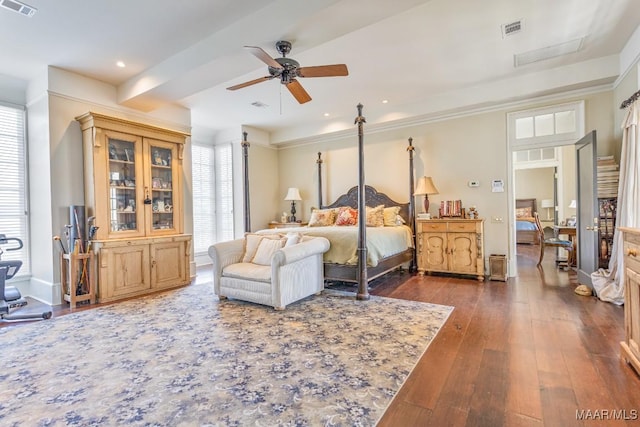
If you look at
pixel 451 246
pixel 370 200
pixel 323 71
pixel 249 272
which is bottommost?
pixel 249 272

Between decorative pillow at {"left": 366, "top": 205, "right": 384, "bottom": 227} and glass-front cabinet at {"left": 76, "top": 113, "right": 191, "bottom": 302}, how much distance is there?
10.1ft

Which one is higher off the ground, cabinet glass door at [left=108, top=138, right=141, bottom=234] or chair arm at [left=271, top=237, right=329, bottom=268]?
cabinet glass door at [left=108, top=138, right=141, bottom=234]

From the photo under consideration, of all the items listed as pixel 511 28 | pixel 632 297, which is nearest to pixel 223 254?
pixel 632 297

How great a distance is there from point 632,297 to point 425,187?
346 centimetres

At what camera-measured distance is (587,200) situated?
13.7 ft

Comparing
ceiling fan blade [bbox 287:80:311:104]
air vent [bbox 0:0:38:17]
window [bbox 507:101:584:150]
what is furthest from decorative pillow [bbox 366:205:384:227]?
air vent [bbox 0:0:38:17]

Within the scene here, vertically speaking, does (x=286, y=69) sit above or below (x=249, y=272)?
above

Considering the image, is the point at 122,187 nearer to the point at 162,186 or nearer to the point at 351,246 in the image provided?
the point at 162,186

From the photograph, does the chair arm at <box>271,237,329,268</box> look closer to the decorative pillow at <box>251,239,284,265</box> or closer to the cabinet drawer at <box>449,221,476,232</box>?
the decorative pillow at <box>251,239,284,265</box>

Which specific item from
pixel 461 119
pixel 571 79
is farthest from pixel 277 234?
pixel 571 79

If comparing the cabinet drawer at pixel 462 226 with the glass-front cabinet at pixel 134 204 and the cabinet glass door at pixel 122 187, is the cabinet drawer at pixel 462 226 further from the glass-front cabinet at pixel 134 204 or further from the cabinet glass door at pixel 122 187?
the cabinet glass door at pixel 122 187

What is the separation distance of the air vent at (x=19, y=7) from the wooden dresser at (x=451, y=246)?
5.43 meters

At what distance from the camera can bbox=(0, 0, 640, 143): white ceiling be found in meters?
2.93

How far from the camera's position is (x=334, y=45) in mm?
3631
